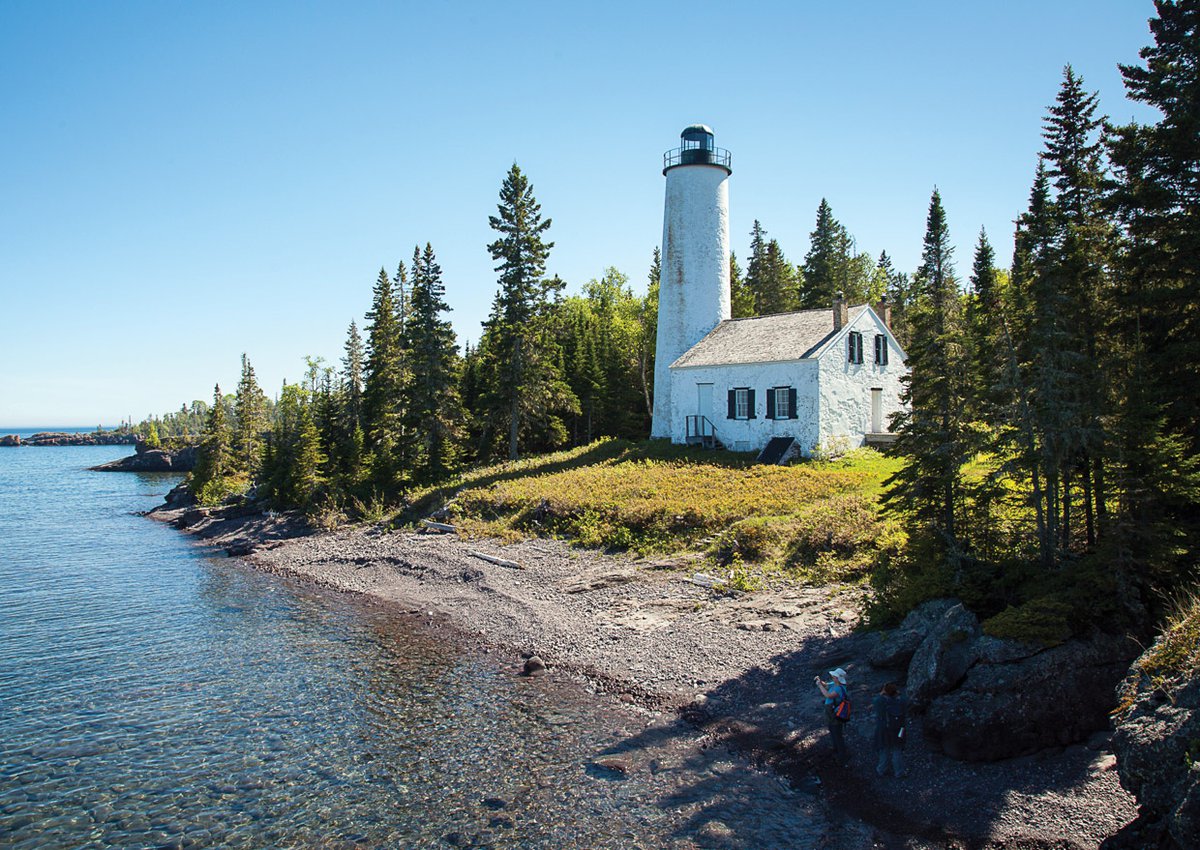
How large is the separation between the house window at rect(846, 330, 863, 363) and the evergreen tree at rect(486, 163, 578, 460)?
1694cm

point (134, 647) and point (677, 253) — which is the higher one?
point (677, 253)

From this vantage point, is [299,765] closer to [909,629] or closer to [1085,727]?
[909,629]

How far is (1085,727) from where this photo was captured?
11141 mm

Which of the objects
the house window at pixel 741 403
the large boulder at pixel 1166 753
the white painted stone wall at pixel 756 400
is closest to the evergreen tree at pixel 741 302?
the white painted stone wall at pixel 756 400

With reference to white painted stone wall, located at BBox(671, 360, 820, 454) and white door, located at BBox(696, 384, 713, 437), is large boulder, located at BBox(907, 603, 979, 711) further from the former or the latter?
white door, located at BBox(696, 384, 713, 437)

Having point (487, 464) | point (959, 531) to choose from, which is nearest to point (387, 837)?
point (959, 531)

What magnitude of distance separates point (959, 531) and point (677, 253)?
28.1 m

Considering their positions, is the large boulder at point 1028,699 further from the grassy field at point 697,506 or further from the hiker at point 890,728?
the grassy field at point 697,506

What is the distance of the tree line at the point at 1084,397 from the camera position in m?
12.1

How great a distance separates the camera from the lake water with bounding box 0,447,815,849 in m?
10.9

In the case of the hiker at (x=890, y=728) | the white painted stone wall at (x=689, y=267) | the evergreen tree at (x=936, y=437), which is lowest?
the hiker at (x=890, y=728)

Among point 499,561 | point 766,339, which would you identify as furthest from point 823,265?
point 499,561

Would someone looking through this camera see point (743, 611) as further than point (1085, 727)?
Yes

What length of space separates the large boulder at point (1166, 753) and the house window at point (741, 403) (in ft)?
89.0
